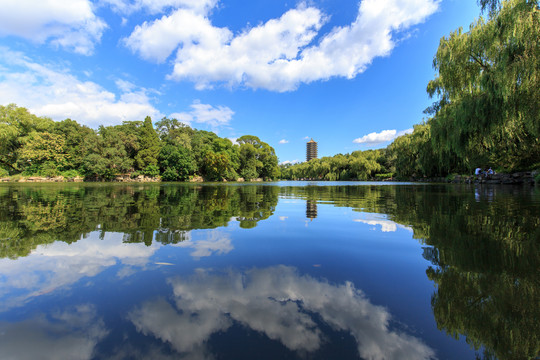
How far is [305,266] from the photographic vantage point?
258 centimetres

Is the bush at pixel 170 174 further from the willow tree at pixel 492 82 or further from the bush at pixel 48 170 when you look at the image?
the willow tree at pixel 492 82

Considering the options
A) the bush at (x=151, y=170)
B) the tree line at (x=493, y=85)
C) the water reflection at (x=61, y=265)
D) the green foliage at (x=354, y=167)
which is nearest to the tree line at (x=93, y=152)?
the bush at (x=151, y=170)

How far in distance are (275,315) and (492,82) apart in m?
14.4

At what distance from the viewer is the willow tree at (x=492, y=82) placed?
8594mm

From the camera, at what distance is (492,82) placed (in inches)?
413

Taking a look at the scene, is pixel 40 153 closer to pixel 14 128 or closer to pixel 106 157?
pixel 14 128

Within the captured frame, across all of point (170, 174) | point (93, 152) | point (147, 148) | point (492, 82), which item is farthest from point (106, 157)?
point (492, 82)

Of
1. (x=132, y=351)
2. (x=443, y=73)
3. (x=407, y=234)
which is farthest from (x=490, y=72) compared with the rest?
(x=132, y=351)

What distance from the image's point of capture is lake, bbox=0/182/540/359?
1.37 metres

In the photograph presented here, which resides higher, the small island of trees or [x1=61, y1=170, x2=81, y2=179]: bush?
the small island of trees

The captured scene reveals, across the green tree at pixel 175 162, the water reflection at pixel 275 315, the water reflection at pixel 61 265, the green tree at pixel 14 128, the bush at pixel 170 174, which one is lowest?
the water reflection at pixel 275 315

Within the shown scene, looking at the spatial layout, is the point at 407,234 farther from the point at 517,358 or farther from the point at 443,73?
the point at 443,73

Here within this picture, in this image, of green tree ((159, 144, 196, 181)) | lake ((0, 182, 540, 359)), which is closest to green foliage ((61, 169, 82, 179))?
green tree ((159, 144, 196, 181))

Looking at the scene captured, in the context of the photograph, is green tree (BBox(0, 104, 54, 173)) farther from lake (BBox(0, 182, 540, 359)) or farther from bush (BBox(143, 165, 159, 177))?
lake (BBox(0, 182, 540, 359))
